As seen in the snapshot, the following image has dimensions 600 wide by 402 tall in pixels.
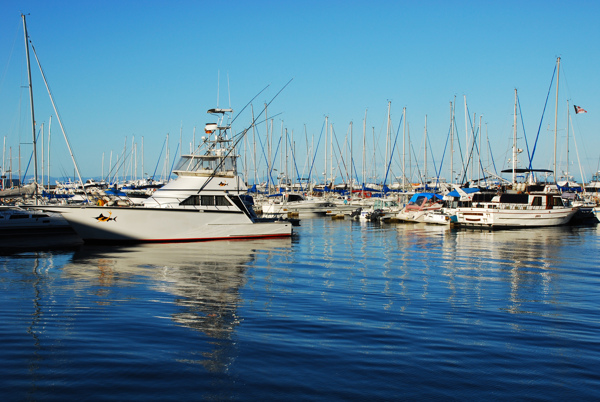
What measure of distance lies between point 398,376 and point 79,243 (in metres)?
23.7

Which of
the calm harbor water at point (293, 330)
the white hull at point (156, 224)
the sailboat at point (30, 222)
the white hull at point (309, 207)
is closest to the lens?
the calm harbor water at point (293, 330)

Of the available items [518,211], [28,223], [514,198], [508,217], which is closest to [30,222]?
[28,223]

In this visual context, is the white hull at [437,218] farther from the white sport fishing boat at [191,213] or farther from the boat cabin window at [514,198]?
the white sport fishing boat at [191,213]

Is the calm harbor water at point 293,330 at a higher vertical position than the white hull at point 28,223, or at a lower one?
lower

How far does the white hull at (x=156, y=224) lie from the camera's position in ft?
85.6

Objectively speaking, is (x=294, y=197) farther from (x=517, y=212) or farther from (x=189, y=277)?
(x=189, y=277)

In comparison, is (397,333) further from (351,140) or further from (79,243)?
(351,140)

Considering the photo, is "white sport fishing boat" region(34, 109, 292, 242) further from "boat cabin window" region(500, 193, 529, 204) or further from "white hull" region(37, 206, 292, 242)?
"boat cabin window" region(500, 193, 529, 204)

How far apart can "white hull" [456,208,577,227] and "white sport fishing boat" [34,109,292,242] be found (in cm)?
1890

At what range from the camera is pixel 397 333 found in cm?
990

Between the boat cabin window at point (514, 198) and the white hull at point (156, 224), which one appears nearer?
the white hull at point (156, 224)

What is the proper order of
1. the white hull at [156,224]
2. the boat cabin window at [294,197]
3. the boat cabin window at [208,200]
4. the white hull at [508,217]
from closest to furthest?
the white hull at [156,224] → the boat cabin window at [208,200] → the white hull at [508,217] → the boat cabin window at [294,197]

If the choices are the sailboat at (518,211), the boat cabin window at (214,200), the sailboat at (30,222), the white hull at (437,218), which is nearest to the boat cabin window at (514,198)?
the sailboat at (518,211)

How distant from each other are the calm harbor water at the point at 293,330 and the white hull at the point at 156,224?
548cm
